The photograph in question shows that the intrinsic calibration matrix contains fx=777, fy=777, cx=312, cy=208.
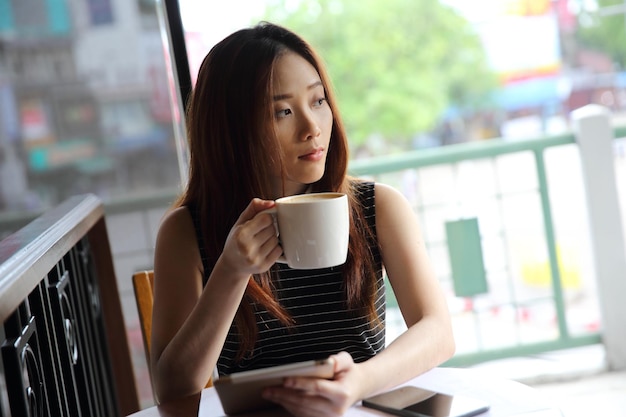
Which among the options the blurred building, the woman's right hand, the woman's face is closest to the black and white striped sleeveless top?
the woman's face

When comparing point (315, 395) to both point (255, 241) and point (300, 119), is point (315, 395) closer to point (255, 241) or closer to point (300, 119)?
point (255, 241)

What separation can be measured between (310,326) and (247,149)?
1.10ft

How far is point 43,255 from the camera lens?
118cm

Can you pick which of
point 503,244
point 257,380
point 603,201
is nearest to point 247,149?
point 257,380

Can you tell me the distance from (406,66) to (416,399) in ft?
20.8

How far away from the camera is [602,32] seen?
20.9 ft

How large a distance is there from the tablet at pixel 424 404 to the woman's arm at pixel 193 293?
232 millimetres

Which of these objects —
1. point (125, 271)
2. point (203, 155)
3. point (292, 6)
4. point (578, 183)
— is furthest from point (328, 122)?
point (292, 6)

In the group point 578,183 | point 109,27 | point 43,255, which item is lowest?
point 578,183

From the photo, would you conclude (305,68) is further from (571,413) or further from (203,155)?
(571,413)

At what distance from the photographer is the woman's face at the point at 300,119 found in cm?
126

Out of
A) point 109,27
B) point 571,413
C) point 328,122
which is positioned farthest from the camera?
point 109,27

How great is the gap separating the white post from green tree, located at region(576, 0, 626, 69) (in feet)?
11.6

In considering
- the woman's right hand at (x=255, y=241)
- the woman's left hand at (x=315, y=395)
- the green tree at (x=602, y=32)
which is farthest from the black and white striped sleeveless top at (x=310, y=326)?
the green tree at (x=602, y=32)
